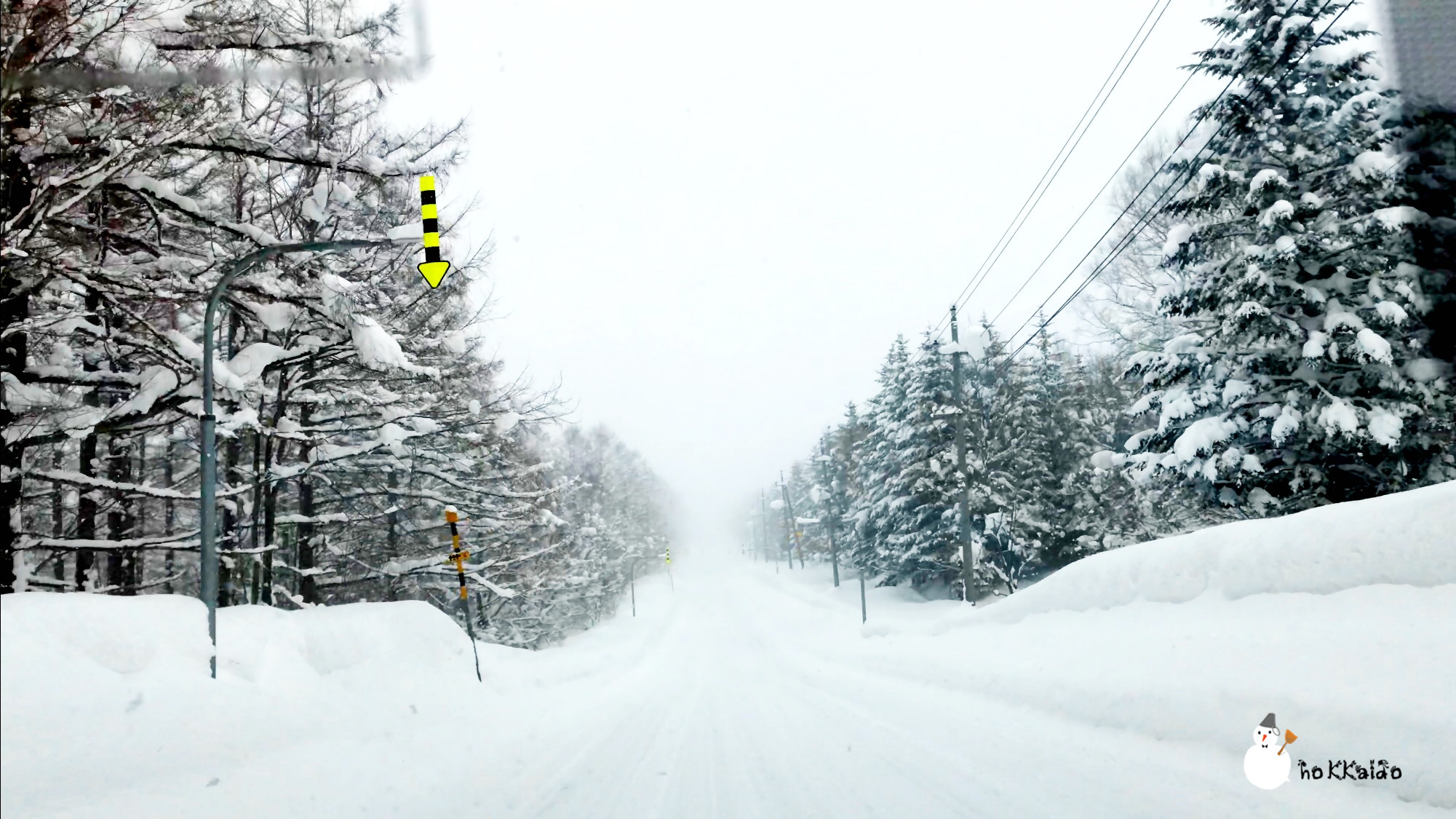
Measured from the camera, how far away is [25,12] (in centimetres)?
618

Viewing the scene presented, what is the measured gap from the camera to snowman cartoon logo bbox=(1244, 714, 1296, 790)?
18.1 ft

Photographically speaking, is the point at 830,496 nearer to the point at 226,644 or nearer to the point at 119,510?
the point at 119,510

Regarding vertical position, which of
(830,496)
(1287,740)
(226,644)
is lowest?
(1287,740)

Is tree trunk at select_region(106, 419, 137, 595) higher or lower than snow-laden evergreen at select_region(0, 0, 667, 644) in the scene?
lower

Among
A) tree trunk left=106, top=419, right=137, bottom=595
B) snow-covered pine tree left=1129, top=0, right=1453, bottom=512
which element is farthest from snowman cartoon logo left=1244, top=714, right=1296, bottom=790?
tree trunk left=106, top=419, right=137, bottom=595

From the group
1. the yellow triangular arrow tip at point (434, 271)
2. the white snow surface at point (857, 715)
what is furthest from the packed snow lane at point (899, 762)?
the yellow triangular arrow tip at point (434, 271)

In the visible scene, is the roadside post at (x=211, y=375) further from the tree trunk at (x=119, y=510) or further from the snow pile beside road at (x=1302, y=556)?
the snow pile beside road at (x=1302, y=556)

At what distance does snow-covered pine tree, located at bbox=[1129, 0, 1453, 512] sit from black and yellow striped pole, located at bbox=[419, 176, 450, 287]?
13.7 meters

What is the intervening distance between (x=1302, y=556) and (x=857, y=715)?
584 centimetres

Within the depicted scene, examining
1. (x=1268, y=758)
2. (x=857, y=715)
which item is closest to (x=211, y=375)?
(x=857, y=715)

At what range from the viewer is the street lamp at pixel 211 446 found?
6957 millimetres

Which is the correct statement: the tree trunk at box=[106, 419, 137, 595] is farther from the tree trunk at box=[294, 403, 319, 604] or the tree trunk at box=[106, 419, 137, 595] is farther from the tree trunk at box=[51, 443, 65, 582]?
the tree trunk at box=[294, 403, 319, 604]

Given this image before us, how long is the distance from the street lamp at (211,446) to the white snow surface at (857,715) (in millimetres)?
298

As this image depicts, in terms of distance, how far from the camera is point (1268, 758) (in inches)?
226
